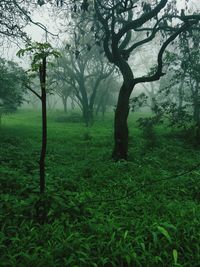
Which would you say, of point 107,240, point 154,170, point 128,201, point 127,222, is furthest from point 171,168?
point 107,240

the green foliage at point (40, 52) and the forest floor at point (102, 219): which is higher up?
the green foliage at point (40, 52)

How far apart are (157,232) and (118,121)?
7.28 meters

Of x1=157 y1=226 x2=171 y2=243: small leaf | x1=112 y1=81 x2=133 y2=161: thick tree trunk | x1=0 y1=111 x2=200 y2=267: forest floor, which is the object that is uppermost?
x1=112 y1=81 x2=133 y2=161: thick tree trunk

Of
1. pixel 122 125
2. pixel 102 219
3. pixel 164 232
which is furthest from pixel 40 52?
pixel 122 125

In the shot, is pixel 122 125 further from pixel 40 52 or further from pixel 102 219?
pixel 40 52

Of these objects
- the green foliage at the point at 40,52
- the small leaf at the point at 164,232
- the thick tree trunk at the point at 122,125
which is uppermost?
the green foliage at the point at 40,52

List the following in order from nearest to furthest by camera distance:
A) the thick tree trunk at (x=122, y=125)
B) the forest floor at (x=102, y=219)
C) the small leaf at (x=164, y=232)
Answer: the forest floor at (x=102, y=219), the small leaf at (x=164, y=232), the thick tree trunk at (x=122, y=125)

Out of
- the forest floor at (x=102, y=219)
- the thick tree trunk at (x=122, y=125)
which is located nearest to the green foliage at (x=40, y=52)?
the forest floor at (x=102, y=219)

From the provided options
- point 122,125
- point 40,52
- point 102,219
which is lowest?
point 102,219

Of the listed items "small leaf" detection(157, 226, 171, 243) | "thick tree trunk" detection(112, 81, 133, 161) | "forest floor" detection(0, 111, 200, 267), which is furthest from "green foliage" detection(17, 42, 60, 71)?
"thick tree trunk" detection(112, 81, 133, 161)

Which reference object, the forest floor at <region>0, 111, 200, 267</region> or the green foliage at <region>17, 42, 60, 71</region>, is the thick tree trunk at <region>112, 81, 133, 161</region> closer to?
the forest floor at <region>0, 111, 200, 267</region>

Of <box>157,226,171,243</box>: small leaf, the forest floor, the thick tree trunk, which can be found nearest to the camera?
the forest floor

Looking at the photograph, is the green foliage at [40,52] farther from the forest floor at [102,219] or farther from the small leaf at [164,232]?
the small leaf at [164,232]

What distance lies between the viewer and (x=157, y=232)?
545 centimetres
